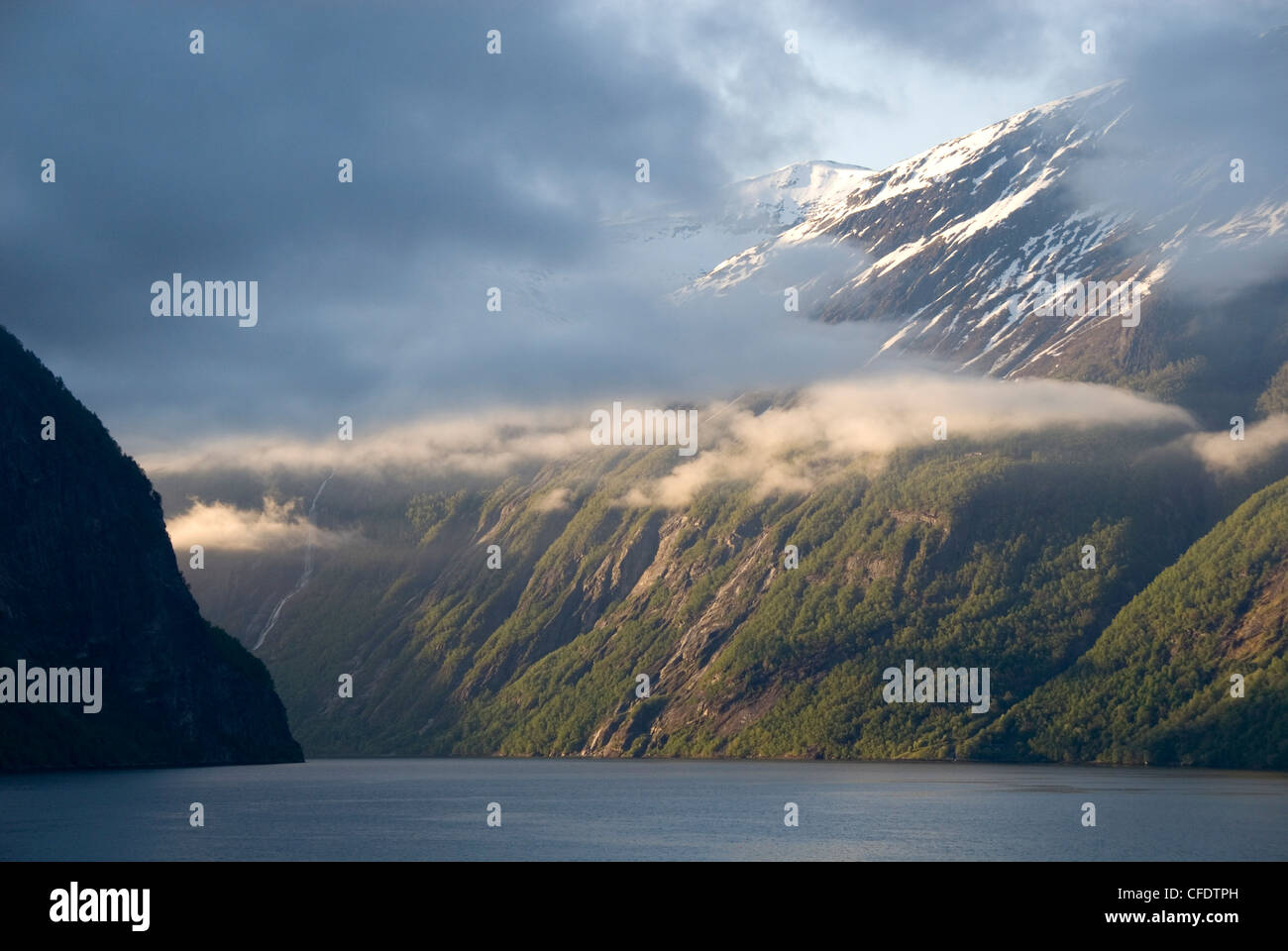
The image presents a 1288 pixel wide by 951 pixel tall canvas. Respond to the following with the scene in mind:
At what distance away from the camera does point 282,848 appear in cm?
12875

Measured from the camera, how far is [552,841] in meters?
139
